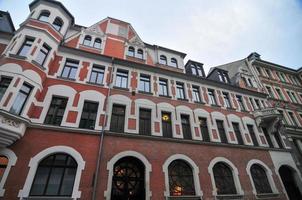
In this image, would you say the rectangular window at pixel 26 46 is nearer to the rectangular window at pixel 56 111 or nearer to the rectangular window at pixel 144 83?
the rectangular window at pixel 56 111

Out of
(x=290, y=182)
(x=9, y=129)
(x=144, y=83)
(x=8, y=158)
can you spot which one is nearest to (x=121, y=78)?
(x=144, y=83)

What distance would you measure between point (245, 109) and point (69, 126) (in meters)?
17.9

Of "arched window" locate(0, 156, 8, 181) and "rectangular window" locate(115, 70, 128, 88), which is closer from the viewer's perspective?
"arched window" locate(0, 156, 8, 181)

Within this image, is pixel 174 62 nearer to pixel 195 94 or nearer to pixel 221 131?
pixel 195 94

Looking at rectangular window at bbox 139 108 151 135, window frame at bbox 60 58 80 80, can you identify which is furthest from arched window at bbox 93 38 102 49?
rectangular window at bbox 139 108 151 135

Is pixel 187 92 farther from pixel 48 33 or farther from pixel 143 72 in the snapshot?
pixel 48 33

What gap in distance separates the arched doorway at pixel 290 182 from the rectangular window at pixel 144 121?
1409 centimetres

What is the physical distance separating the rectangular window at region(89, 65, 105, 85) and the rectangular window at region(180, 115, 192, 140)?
795cm

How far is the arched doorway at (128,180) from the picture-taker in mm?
10413

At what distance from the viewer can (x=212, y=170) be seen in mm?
12828

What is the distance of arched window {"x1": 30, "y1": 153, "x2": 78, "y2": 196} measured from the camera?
8.95m

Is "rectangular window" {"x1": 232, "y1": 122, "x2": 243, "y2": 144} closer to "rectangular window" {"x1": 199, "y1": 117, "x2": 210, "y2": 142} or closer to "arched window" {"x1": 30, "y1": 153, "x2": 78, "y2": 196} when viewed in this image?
"rectangular window" {"x1": 199, "y1": 117, "x2": 210, "y2": 142}

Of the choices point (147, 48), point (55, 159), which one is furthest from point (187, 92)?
point (55, 159)

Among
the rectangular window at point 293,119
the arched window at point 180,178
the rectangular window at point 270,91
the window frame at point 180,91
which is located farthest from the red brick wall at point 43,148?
the rectangular window at point 293,119
